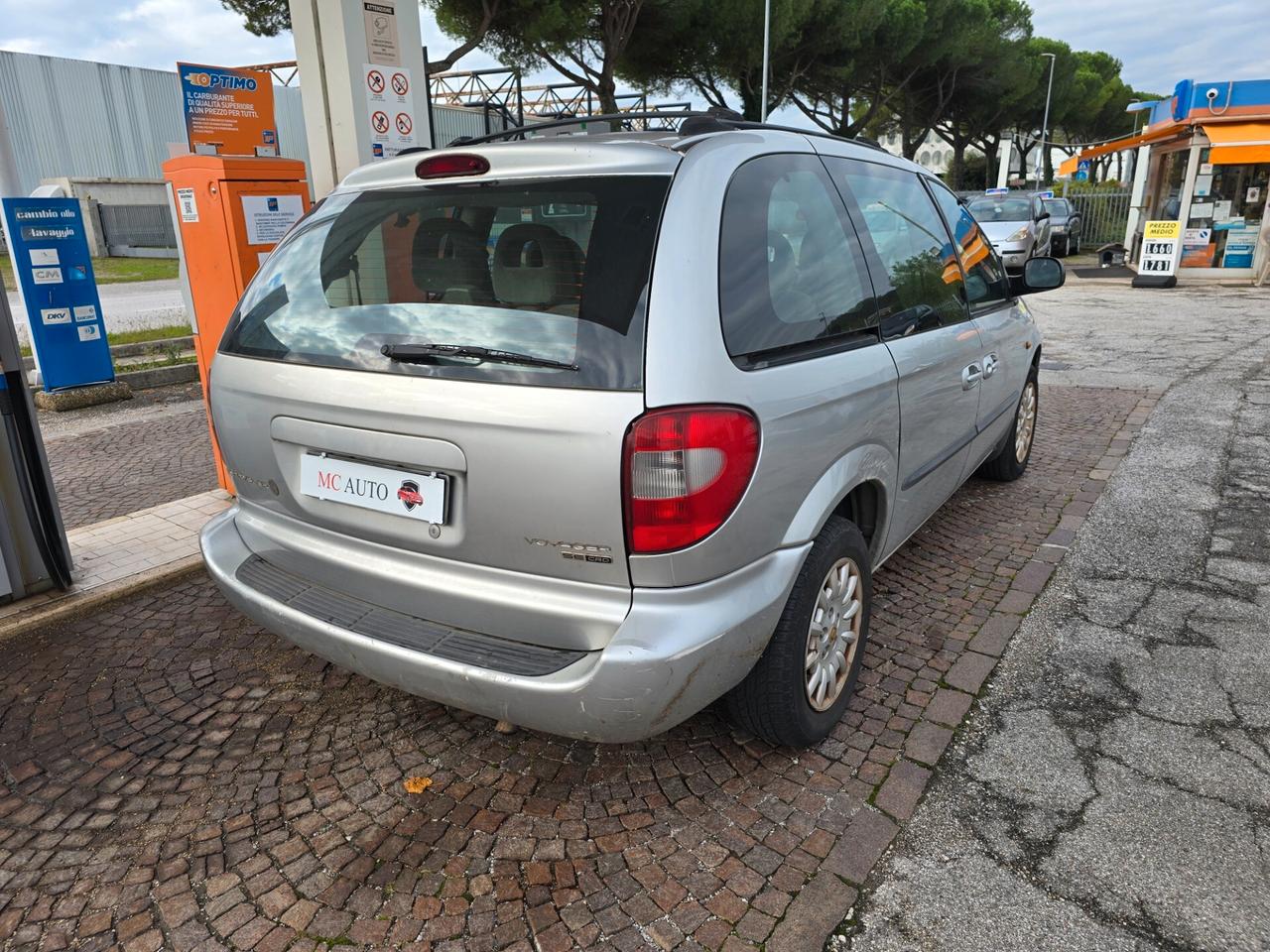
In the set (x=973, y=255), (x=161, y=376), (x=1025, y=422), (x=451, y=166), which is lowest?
(x=161, y=376)

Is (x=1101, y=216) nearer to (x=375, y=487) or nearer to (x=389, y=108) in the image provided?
(x=389, y=108)

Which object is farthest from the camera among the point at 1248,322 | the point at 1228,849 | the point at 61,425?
the point at 1248,322

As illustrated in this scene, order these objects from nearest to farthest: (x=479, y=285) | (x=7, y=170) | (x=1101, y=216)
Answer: (x=479, y=285)
(x=7, y=170)
(x=1101, y=216)

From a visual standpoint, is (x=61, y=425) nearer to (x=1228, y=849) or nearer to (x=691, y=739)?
(x=691, y=739)

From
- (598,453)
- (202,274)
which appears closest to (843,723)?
(598,453)

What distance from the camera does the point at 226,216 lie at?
4.53m

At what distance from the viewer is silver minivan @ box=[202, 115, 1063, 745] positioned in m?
2.07

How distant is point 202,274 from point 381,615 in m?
3.28

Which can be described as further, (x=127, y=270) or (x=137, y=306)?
(x=127, y=270)

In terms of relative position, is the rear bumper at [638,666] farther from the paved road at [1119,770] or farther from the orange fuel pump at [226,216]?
the orange fuel pump at [226,216]

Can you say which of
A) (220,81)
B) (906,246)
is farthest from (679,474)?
(220,81)

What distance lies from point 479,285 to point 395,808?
1519 mm

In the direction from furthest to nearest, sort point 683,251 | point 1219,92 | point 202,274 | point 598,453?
point 1219,92 → point 202,274 → point 683,251 → point 598,453

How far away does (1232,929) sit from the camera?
2.08m
